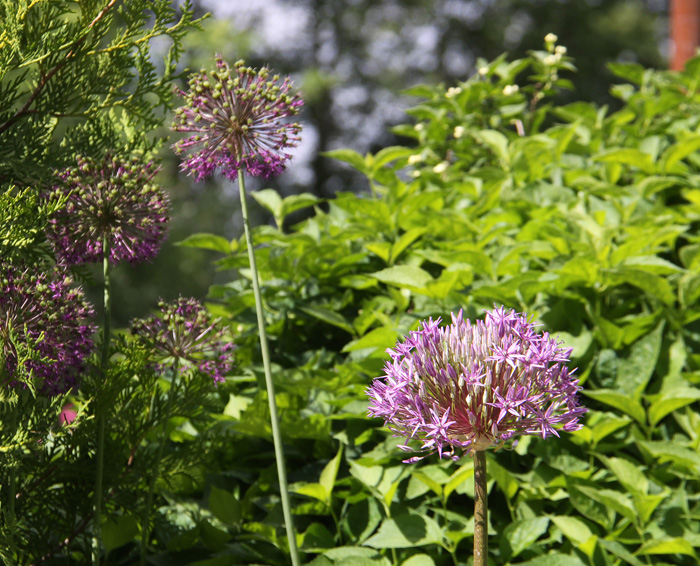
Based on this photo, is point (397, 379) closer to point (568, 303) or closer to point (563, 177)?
point (568, 303)

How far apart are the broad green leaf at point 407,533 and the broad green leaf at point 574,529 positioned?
0.34 meters

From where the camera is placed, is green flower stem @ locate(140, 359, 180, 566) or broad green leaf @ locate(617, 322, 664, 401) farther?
broad green leaf @ locate(617, 322, 664, 401)

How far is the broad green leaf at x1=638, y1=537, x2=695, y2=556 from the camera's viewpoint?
6.12ft

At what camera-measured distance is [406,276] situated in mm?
2266

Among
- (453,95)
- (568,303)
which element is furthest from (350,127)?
(568,303)

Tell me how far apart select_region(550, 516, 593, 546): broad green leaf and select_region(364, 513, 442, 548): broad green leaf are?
34 centimetres

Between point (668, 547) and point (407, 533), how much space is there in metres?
0.70

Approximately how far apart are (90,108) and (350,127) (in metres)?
20.1

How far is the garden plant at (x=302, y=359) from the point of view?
5.23 ft

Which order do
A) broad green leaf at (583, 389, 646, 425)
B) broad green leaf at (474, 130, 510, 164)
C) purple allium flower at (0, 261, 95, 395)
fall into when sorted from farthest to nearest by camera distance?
broad green leaf at (474, 130, 510, 164), broad green leaf at (583, 389, 646, 425), purple allium flower at (0, 261, 95, 395)

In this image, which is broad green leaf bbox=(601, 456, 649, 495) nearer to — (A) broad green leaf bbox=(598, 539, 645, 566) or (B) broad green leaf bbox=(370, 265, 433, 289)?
(A) broad green leaf bbox=(598, 539, 645, 566)

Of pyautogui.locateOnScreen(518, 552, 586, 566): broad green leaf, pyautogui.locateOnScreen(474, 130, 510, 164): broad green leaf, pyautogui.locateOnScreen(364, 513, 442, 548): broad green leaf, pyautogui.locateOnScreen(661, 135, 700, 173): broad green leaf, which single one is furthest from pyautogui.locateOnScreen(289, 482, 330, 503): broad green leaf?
pyautogui.locateOnScreen(661, 135, 700, 173): broad green leaf

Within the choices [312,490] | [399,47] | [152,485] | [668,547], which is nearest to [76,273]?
[152,485]

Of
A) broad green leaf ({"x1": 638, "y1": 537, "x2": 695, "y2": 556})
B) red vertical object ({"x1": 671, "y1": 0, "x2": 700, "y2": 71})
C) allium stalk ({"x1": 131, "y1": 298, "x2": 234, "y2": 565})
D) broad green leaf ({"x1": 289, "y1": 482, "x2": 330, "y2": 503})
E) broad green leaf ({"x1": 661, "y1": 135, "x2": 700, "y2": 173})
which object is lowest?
broad green leaf ({"x1": 638, "y1": 537, "x2": 695, "y2": 556})
